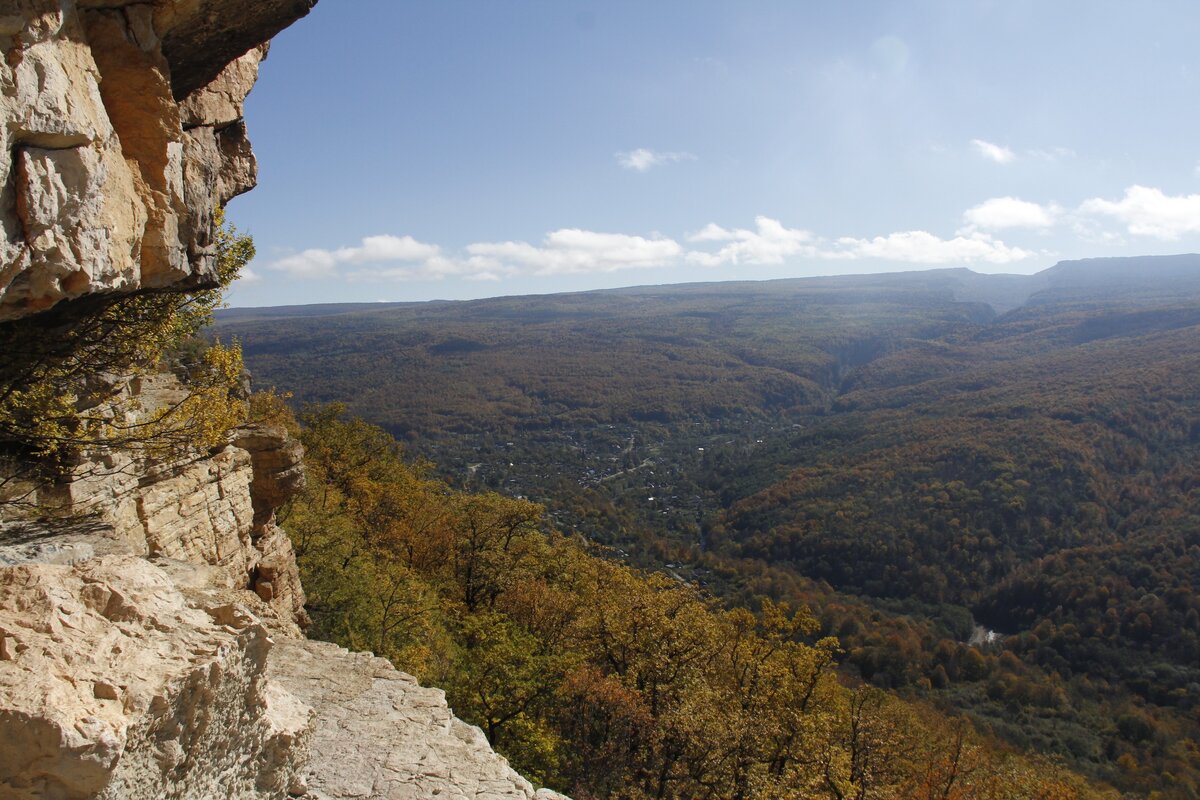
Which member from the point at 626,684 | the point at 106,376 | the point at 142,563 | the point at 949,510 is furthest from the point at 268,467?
the point at 949,510

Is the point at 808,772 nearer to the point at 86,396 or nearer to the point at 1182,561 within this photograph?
the point at 86,396

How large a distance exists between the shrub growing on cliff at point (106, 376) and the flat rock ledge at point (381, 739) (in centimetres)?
408

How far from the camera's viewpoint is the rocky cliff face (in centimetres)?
496

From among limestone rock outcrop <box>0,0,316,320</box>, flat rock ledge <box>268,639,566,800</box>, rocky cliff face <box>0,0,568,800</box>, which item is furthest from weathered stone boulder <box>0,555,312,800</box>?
limestone rock outcrop <box>0,0,316,320</box>

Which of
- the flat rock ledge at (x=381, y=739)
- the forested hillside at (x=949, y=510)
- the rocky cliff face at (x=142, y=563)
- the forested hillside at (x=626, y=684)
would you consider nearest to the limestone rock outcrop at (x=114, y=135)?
the rocky cliff face at (x=142, y=563)

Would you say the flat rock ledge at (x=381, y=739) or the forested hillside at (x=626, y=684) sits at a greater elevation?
the flat rock ledge at (x=381, y=739)

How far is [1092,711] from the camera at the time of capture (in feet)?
165

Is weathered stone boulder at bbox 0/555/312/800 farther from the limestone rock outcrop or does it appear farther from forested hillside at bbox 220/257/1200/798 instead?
forested hillside at bbox 220/257/1200/798

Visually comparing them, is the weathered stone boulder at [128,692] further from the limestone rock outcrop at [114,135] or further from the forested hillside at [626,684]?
the forested hillside at [626,684]

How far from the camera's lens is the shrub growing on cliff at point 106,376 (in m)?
8.05

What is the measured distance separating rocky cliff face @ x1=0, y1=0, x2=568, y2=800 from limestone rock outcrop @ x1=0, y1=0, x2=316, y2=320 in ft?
0.07

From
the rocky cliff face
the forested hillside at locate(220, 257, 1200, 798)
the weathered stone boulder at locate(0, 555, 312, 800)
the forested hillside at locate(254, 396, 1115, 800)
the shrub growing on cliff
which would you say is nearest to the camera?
the weathered stone boulder at locate(0, 555, 312, 800)

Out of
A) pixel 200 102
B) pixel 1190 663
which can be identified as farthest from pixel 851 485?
pixel 200 102

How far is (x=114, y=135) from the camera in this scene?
696 cm
